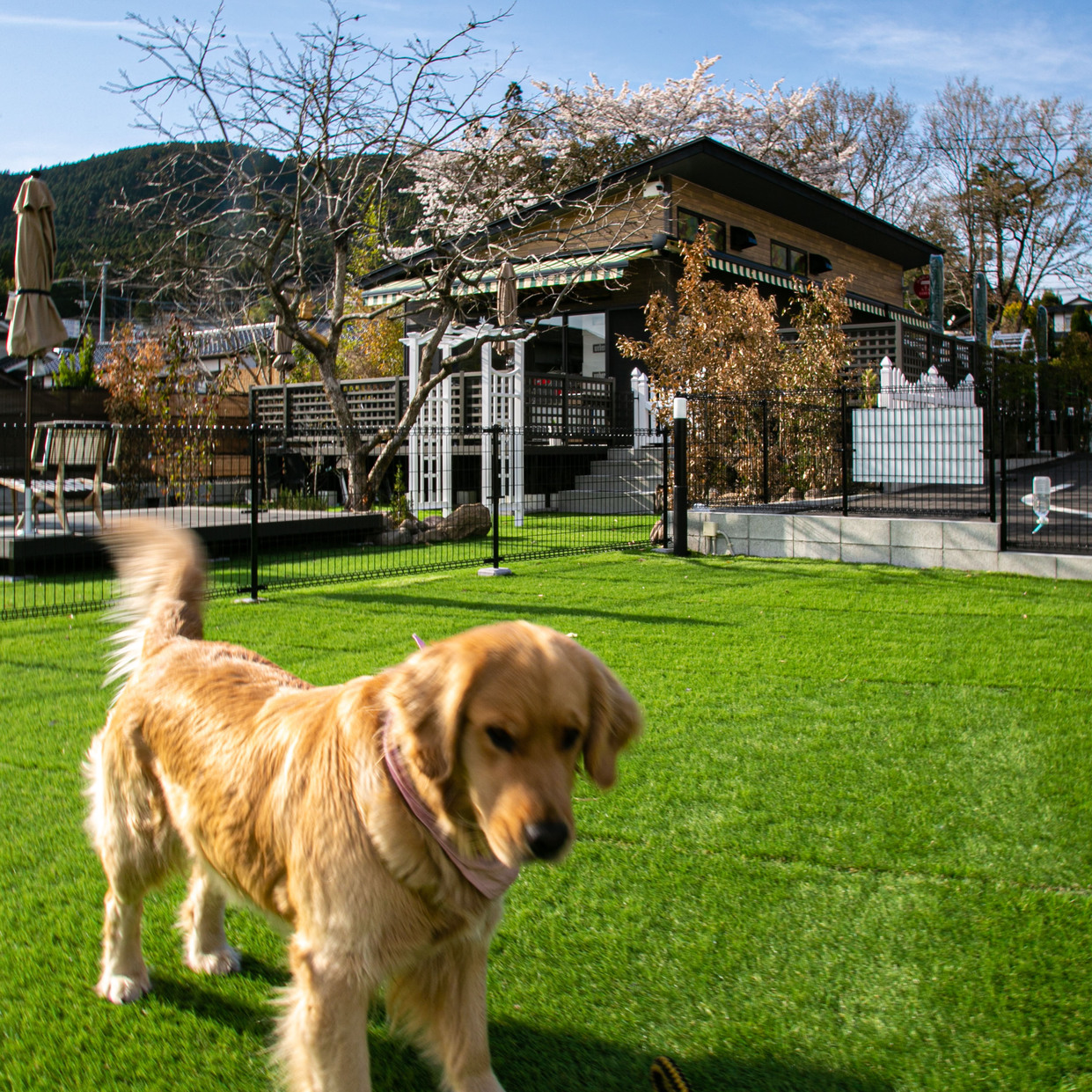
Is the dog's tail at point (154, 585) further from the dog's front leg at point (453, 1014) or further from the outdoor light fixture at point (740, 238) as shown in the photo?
the outdoor light fixture at point (740, 238)

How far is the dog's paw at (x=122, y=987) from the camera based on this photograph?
7.65 feet

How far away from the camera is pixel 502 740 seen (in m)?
1.61

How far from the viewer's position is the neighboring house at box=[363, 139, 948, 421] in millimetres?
19969

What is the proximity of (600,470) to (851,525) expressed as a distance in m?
8.45

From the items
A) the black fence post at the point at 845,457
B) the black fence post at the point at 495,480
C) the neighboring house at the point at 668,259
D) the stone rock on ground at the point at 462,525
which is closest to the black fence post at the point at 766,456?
the black fence post at the point at 845,457

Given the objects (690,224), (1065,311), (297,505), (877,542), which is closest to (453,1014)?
(877,542)

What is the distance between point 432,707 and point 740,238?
25548 mm

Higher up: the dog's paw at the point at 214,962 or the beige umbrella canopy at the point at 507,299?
the beige umbrella canopy at the point at 507,299

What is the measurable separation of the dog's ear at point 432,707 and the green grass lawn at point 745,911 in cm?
92

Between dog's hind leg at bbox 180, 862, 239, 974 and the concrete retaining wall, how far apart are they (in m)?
8.83

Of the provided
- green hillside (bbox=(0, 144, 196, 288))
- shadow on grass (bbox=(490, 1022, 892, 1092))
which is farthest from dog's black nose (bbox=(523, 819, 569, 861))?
green hillside (bbox=(0, 144, 196, 288))

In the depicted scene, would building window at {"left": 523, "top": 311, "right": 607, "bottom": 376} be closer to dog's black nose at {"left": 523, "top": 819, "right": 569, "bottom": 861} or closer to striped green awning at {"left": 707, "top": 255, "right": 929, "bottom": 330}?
striped green awning at {"left": 707, "top": 255, "right": 929, "bottom": 330}

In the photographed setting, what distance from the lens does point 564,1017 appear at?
225cm

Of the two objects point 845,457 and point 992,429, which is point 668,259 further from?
point 992,429
